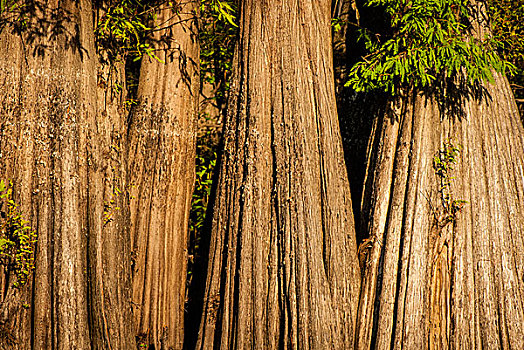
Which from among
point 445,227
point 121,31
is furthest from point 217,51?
point 445,227

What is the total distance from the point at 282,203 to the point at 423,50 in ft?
5.37

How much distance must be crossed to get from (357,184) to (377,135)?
533mm

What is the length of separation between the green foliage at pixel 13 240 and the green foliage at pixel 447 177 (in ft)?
10.4

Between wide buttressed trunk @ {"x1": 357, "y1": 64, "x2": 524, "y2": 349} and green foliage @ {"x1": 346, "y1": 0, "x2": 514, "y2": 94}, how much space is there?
0.33 m

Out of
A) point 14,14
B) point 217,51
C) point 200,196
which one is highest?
point 217,51

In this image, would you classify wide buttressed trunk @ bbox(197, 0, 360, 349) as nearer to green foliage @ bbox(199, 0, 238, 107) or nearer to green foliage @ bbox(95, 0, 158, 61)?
green foliage @ bbox(199, 0, 238, 107)

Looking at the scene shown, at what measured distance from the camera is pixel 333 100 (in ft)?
13.3

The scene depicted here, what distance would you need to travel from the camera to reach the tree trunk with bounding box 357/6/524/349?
370cm

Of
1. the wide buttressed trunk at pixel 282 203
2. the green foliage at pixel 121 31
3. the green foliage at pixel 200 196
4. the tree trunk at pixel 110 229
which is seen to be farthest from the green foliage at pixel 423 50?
the tree trunk at pixel 110 229

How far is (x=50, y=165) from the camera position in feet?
11.3

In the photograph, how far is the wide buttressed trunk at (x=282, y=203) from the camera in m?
3.67

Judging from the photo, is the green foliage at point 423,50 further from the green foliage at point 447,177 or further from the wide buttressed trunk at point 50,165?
the wide buttressed trunk at point 50,165

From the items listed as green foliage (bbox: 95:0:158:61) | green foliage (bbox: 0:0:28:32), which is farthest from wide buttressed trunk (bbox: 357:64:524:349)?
green foliage (bbox: 0:0:28:32)

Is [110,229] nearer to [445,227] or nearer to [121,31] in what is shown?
[121,31]
